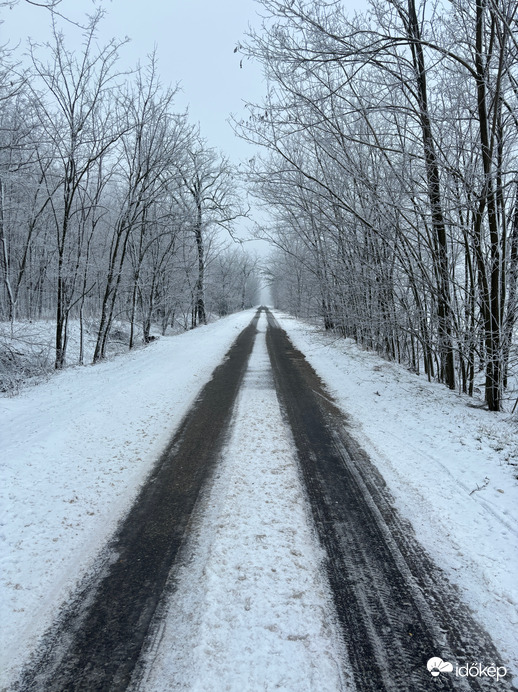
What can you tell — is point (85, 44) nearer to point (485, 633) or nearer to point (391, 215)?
point (391, 215)

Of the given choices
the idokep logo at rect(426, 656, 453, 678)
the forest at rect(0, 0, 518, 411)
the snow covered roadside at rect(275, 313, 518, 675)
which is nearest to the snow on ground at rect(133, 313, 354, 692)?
the idokep logo at rect(426, 656, 453, 678)

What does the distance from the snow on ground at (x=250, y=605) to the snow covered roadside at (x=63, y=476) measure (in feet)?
2.40

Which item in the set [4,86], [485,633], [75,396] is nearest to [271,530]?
[485,633]

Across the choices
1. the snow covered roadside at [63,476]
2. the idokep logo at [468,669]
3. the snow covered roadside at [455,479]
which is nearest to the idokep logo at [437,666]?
the idokep logo at [468,669]

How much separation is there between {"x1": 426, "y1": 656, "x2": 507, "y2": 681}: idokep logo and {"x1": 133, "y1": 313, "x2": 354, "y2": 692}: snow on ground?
427mm

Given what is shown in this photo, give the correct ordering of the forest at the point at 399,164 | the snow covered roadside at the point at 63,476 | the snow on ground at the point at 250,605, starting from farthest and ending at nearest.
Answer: the forest at the point at 399,164
the snow covered roadside at the point at 63,476
the snow on ground at the point at 250,605

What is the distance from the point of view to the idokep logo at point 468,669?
173 centimetres

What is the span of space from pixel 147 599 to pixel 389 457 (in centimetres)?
298

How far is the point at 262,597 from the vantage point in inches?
86.1

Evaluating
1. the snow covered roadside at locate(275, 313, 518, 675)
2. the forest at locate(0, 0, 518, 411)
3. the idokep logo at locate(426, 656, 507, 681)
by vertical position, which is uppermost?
the forest at locate(0, 0, 518, 411)

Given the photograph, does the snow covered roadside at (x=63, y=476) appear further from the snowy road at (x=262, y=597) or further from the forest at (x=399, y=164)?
the forest at (x=399, y=164)

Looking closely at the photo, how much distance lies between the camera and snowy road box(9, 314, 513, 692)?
1731mm

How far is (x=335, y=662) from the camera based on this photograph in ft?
5.83

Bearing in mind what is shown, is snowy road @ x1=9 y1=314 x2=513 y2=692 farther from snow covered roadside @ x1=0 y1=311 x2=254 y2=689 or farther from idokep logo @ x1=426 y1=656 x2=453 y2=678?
snow covered roadside @ x1=0 y1=311 x2=254 y2=689
